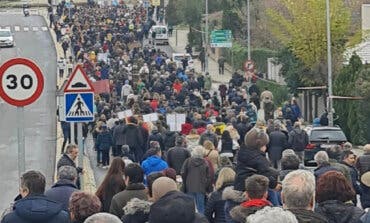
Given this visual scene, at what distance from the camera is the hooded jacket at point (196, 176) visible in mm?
19578

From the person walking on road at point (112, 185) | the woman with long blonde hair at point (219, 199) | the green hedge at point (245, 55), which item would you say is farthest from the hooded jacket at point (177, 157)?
the green hedge at point (245, 55)

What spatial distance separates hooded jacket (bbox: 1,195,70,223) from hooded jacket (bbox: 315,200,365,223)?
90.1 inches

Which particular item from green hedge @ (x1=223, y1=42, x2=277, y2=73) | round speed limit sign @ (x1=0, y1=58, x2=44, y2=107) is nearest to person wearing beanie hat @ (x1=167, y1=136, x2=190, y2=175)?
round speed limit sign @ (x1=0, y1=58, x2=44, y2=107)

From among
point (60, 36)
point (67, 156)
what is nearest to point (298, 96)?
point (60, 36)

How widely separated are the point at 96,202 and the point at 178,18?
76737 millimetres

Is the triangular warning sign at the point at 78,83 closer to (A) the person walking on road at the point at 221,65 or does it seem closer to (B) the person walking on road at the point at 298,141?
(B) the person walking on road at the point at 298,141

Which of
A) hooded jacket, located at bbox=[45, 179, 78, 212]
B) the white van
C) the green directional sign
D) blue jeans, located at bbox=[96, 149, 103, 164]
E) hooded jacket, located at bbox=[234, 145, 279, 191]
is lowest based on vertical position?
blue jeans, located at bbox=[96, 149, 103, 164]

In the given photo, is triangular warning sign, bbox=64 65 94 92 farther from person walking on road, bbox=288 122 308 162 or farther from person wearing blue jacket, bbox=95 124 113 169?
person wearing blue jacket, bbox=95 124 113 169

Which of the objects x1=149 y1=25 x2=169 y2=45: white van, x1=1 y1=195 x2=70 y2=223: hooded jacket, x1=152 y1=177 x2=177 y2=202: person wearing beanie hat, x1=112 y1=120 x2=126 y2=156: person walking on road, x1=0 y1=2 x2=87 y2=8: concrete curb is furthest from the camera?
x1=0 y1=2 x2=87 y2=8: concrete curb

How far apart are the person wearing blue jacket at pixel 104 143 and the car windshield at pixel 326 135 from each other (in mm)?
5157

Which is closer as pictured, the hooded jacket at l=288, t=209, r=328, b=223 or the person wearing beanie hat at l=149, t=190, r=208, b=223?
the hooded jacket at l=288, t=209, r=328, b=223

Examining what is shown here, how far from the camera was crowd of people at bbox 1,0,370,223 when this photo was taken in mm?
11492

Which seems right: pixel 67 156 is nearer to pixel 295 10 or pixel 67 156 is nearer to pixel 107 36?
pixel 295 10

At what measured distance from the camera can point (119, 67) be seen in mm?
57938
